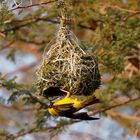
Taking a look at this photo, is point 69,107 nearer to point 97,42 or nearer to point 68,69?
point 68,69

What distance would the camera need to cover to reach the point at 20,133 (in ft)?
18.3

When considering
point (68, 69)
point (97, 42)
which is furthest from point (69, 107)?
point (97, 42)

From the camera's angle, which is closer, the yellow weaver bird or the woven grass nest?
the yellow weaver bird

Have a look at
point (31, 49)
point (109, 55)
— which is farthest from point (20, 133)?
point (31, 49)

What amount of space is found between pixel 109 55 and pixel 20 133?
139 centimetres

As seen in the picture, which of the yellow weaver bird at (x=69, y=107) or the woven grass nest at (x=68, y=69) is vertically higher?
the woven grass nest at (x=68, y=69)

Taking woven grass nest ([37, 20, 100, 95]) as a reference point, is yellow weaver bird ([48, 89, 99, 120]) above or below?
below

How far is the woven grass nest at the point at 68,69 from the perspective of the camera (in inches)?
153

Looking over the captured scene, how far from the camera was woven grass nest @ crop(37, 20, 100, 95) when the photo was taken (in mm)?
3895

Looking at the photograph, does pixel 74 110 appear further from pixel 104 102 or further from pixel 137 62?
pixel 137 62

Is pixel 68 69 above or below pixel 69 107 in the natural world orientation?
above

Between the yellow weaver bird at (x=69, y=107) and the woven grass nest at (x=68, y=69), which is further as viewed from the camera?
the woven grass nest at (x=68, y=69)

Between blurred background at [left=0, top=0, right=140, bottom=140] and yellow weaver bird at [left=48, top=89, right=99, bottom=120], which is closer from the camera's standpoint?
yellow weaver bird at [left=48, top=89, right=99, bottom=120]

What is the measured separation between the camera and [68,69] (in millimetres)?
3920
